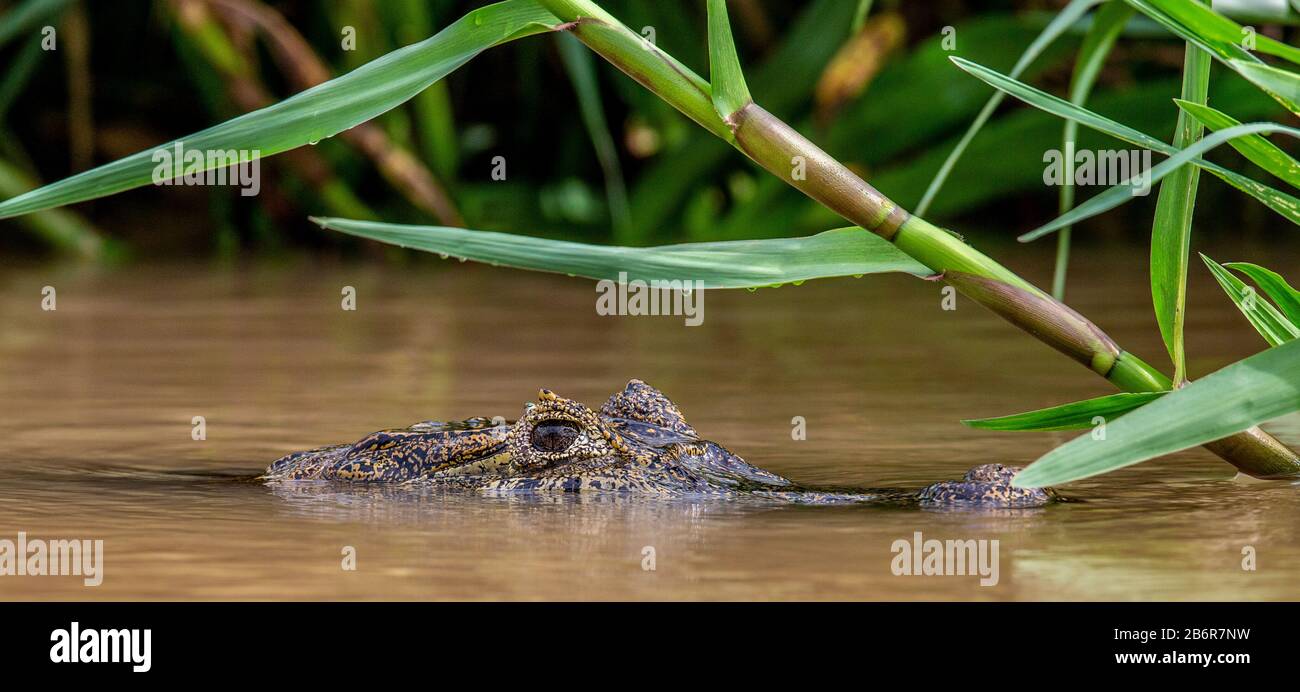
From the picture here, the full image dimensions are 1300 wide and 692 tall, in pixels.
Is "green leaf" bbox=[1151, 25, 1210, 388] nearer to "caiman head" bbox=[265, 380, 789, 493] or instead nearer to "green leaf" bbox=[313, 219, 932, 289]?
"green leaf" bbox=[313, 219, 932, 289]

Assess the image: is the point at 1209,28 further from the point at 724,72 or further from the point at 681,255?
the point at 681,255

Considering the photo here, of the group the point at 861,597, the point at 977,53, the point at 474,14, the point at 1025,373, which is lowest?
the point at 861,597

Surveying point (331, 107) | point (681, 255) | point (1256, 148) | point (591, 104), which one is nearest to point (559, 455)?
point (681, 255)

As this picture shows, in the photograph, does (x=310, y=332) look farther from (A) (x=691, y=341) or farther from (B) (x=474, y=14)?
(B) (x=474, y=14)

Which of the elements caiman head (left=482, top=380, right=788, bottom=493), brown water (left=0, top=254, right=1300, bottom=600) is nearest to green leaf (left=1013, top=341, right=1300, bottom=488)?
brown water (left=0, top=254, right=1300, bottom=600)

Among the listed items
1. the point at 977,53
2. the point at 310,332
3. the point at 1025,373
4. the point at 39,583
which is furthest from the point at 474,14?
the point at 977,53
